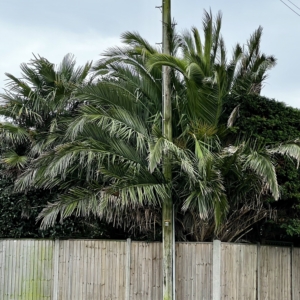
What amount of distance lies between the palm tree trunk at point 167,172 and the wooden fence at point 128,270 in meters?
0.26

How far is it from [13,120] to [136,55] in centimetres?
339

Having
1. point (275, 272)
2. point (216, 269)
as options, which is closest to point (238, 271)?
point (216, 269)

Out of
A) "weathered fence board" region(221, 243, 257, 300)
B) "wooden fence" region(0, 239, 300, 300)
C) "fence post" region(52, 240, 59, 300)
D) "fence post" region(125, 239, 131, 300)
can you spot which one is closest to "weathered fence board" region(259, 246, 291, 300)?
"wooden fence" region(0, 239, 300, 300)

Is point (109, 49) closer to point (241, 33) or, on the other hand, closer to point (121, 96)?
point (121, 96)

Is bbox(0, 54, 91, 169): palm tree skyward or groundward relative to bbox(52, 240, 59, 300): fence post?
skyward

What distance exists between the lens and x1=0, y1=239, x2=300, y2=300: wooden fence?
375 inches

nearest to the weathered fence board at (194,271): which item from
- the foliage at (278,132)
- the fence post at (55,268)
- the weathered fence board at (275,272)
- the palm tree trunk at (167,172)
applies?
the palm tree trunk at (167,172)

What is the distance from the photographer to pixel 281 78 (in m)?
12.7

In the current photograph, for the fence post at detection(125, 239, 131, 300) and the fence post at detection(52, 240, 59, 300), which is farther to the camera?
the fence post at detection(52, 240, 59, 300)

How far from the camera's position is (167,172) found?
9844 mm

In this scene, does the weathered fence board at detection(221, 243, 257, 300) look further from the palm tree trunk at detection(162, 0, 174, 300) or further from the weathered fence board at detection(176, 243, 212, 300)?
the palm tree trunk at detection(162, 0, 174, 300)

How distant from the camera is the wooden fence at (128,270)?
9.53 metres

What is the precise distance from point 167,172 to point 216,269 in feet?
6.72

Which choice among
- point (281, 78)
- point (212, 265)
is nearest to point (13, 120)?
point (212, 265)
